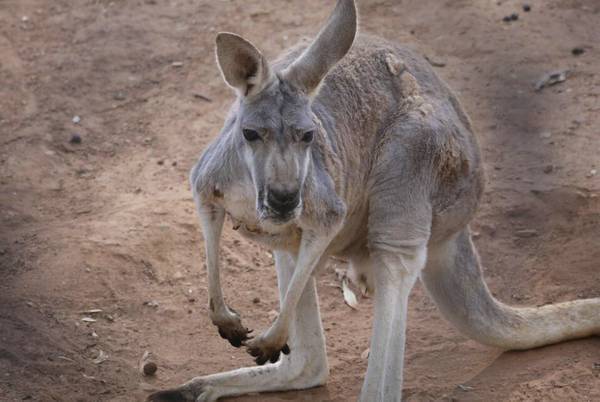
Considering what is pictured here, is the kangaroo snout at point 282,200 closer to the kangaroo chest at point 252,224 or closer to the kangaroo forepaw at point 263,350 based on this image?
the kangaroo chest at point 252,224

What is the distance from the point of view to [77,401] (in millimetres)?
4742

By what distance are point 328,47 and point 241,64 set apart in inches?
13.9

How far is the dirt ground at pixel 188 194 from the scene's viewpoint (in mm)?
5055

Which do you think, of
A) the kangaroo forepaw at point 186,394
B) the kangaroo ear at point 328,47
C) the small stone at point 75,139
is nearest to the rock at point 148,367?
the kangaroo forepaw at point 186,394

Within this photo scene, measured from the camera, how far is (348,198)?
4734 millimetres

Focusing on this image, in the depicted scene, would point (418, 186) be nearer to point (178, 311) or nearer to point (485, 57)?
point (178, 311)

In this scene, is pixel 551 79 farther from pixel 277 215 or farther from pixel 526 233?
pixel 277 215

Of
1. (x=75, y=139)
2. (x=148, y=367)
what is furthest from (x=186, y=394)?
(x=75, y=139)

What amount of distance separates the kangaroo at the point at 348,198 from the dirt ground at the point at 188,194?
207 mm

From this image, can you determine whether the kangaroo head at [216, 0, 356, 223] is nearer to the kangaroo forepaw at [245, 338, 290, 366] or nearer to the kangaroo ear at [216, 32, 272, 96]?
the kangaroo ear at [216, 32, 272, 96]

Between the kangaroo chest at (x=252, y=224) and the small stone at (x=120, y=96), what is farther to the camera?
the small stone at (x=120, y=96)

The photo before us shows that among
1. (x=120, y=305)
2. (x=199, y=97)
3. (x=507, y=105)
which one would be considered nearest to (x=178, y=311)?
(x=120, y=305)

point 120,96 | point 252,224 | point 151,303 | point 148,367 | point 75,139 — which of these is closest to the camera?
point 252,224

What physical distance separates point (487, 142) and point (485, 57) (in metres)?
0.96
